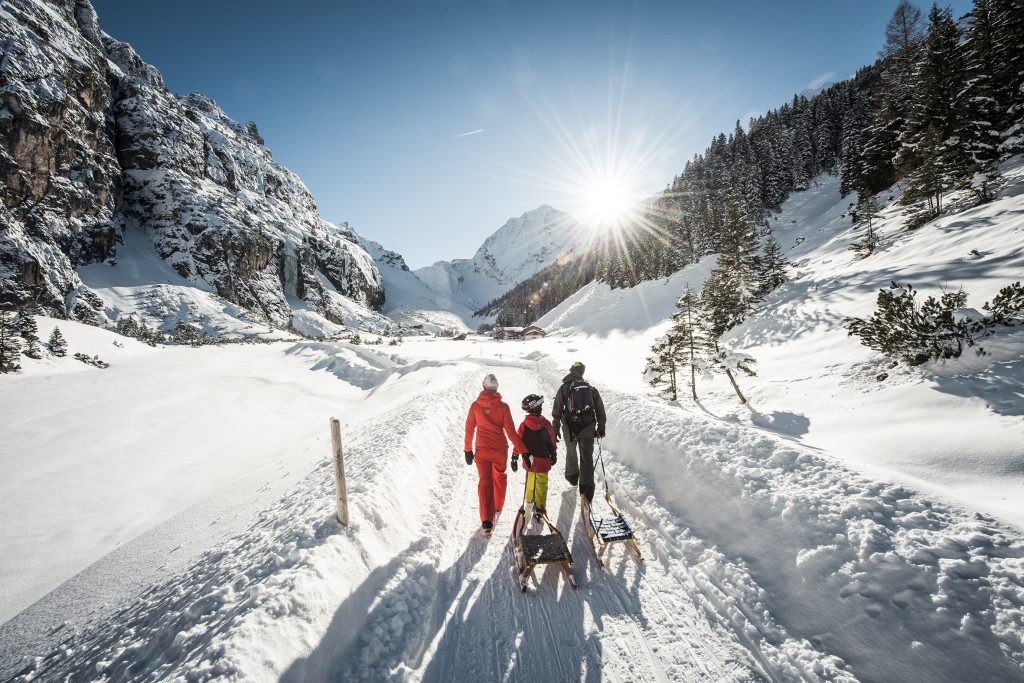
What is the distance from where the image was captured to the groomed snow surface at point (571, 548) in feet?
10.8

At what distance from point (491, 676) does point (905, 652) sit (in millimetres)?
3631

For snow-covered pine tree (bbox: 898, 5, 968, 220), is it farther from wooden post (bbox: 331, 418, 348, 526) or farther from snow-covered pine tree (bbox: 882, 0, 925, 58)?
wooden post (bbox: 331, 418, 348, 526)

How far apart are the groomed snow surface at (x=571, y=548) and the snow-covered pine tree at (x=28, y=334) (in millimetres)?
6697

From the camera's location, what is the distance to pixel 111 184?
225 feet

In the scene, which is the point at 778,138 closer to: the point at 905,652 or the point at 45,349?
the point at 905,652

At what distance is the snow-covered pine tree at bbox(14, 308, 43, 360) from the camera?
16.0 meters

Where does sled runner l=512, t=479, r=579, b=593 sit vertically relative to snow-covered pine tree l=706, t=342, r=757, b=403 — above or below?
below

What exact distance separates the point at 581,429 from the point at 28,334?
25021mm

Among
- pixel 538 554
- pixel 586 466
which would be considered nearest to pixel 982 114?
pixel 586 466

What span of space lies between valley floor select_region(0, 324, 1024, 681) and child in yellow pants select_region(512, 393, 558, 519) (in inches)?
28.6

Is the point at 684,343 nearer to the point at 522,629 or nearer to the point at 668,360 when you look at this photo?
the point at 668,360

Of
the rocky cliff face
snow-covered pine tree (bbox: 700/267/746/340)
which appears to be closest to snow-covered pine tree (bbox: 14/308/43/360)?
the rocky cliff face

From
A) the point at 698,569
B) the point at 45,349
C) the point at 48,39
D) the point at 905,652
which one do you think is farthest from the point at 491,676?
the point at 48,39

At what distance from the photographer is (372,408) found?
50.9ft
